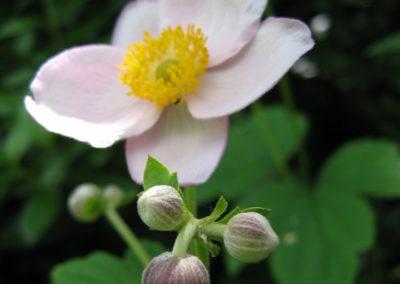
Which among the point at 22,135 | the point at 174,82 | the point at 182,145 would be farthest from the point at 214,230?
the point at 22,135

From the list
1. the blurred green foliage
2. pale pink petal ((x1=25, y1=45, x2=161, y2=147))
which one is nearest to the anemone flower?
pale pink petal ((x1=25, y1=45, x2=161, y2=147))

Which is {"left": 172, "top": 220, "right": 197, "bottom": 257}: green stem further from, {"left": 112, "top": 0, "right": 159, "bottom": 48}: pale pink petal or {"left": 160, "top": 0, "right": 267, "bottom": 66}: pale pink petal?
{"left": 112, "top": 0, "right": 159, "bottom": 48}: pale pink petal

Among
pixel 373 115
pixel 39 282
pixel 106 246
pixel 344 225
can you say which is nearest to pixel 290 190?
pixel 344 225

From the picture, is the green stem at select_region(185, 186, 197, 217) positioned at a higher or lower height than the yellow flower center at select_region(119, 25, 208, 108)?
lower

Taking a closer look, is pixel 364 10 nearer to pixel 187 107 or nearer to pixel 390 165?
pixel 390 165

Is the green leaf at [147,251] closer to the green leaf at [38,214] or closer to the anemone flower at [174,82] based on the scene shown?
the anemone flower at [174,82]

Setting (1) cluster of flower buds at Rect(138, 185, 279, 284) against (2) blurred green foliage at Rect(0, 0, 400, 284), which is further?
(2) blurred green foliage at Rect(0, 0, 400, 284)
